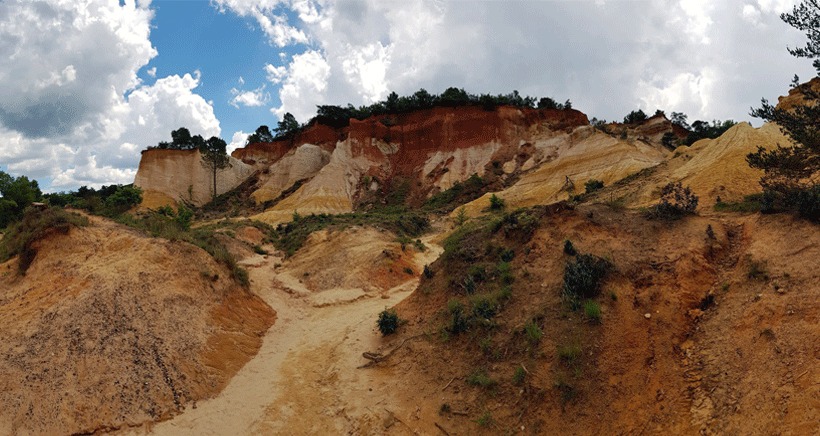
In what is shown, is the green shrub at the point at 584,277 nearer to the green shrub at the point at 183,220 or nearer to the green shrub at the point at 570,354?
the green shrub at the point at 570,354

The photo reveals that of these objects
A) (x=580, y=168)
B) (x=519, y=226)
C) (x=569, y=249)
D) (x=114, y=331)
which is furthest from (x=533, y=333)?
(x=580, y=168)

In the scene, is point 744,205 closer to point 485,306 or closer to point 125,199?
point 485,306

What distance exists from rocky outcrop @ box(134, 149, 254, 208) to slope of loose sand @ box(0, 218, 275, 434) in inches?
1519

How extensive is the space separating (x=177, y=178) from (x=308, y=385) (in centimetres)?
4871

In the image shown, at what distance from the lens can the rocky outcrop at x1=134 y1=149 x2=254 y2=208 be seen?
48938mm

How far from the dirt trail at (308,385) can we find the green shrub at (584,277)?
4.50 m

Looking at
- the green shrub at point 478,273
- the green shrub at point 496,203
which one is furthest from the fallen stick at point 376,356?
the green shrub at point 496,203

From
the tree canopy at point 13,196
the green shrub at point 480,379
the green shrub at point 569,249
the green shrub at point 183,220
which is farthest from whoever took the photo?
the tree canopy at point 13,196

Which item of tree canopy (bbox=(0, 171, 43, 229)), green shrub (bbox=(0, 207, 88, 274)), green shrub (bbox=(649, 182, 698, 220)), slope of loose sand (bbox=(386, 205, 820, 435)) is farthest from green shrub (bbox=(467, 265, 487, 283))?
tree canopy (bbox=(0, 171, 43, 229))

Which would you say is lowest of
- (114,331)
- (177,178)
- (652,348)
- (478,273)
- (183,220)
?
(652,348)

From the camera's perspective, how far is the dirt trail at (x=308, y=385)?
352 inches

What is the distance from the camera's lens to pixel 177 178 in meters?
51.2

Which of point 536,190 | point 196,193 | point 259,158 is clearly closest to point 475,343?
point 536,190

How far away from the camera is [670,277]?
29.3ft
